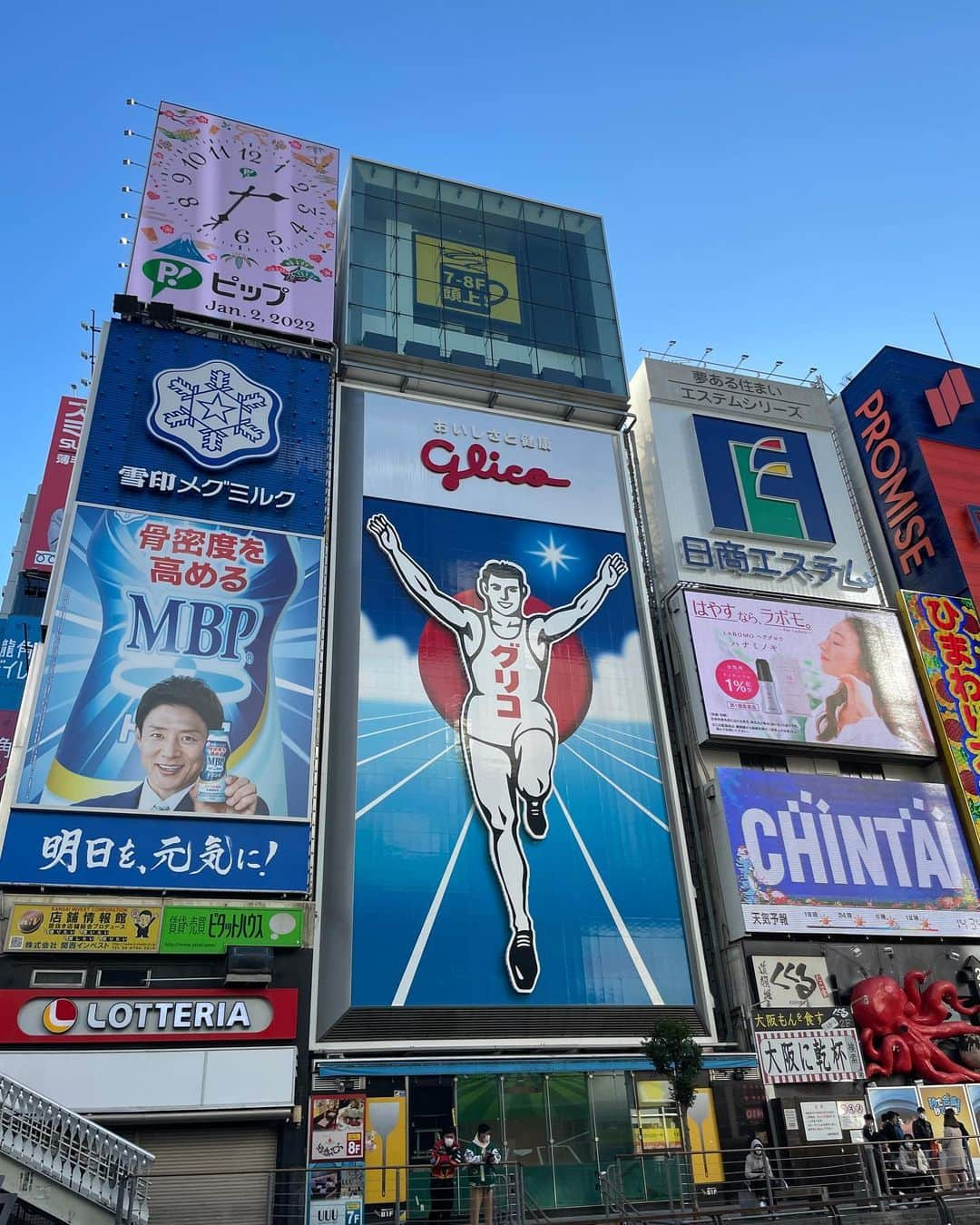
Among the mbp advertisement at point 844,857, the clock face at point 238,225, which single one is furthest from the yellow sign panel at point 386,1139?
the clock face at point 238,225

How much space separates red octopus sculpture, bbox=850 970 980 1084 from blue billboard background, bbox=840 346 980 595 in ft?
46.5

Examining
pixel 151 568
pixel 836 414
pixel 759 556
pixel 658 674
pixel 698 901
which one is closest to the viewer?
pixel 151 568

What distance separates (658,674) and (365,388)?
40.1 ft

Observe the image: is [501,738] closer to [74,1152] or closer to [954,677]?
[74,1152]

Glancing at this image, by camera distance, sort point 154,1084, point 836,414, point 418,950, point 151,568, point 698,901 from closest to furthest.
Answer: point 154,1084 < point 418,950 < point 151,568 < point 698,901 < point 836,414

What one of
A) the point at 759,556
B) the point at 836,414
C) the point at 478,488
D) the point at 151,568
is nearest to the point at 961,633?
the point at 759,556

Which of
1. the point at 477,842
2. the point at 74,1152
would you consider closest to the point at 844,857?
the point at 477,842

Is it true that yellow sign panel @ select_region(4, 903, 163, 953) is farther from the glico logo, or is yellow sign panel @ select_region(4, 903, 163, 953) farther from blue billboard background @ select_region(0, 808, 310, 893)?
the glico logo

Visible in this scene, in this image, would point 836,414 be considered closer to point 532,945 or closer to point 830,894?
point 830,894

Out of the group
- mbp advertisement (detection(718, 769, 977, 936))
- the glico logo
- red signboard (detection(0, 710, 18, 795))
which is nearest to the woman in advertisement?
mbp advertisement (detection(718, 769, 977, 936))

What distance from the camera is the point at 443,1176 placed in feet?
52.9

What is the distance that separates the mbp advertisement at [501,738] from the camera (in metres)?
22.5

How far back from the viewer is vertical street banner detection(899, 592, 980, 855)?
29453 mm

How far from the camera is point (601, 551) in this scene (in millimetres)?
29609
